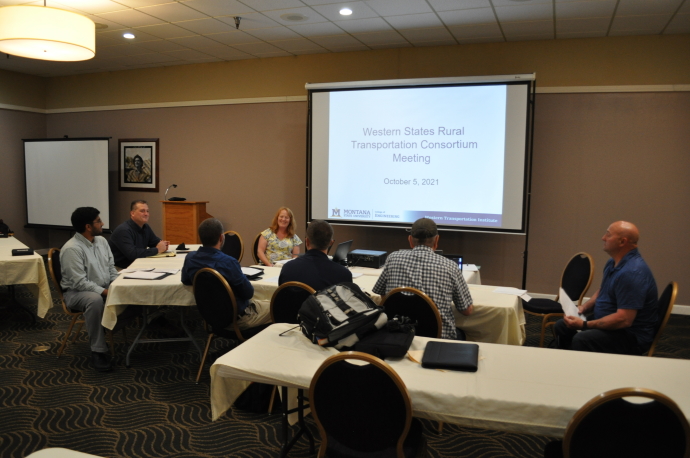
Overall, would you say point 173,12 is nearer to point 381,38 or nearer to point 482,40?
point 381,38

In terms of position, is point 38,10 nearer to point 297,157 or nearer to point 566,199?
point 297,157

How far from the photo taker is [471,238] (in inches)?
248

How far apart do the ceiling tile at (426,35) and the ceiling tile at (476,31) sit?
0.33 feet

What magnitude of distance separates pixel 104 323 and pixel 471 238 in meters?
4.31

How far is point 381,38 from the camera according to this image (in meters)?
6.04

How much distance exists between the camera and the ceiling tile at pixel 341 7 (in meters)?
4.91

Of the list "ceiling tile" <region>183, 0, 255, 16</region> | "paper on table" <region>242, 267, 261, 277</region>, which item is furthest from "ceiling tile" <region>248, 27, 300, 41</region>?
"paper on table" <region>242, 267, 261, 277</region>

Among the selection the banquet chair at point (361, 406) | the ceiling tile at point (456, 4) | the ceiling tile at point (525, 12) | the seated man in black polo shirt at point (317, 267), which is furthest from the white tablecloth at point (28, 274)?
the ceiling tile at point (525, 12)

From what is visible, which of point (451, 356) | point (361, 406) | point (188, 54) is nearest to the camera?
point (361, 406)

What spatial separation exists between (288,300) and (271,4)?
10.7ft

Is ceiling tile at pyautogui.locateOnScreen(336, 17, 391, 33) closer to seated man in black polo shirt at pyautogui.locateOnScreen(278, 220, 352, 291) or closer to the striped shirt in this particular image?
seated man in black polo shirt at pyautogui.locateOnScreen(278, 220, 352, 291)

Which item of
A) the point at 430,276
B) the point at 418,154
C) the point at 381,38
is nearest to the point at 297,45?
the point at 381,38

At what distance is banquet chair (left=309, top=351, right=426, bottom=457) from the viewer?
1790mm

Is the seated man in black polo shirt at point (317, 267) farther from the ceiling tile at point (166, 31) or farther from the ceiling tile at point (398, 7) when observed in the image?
the ceiling tile at point (166, 31)
